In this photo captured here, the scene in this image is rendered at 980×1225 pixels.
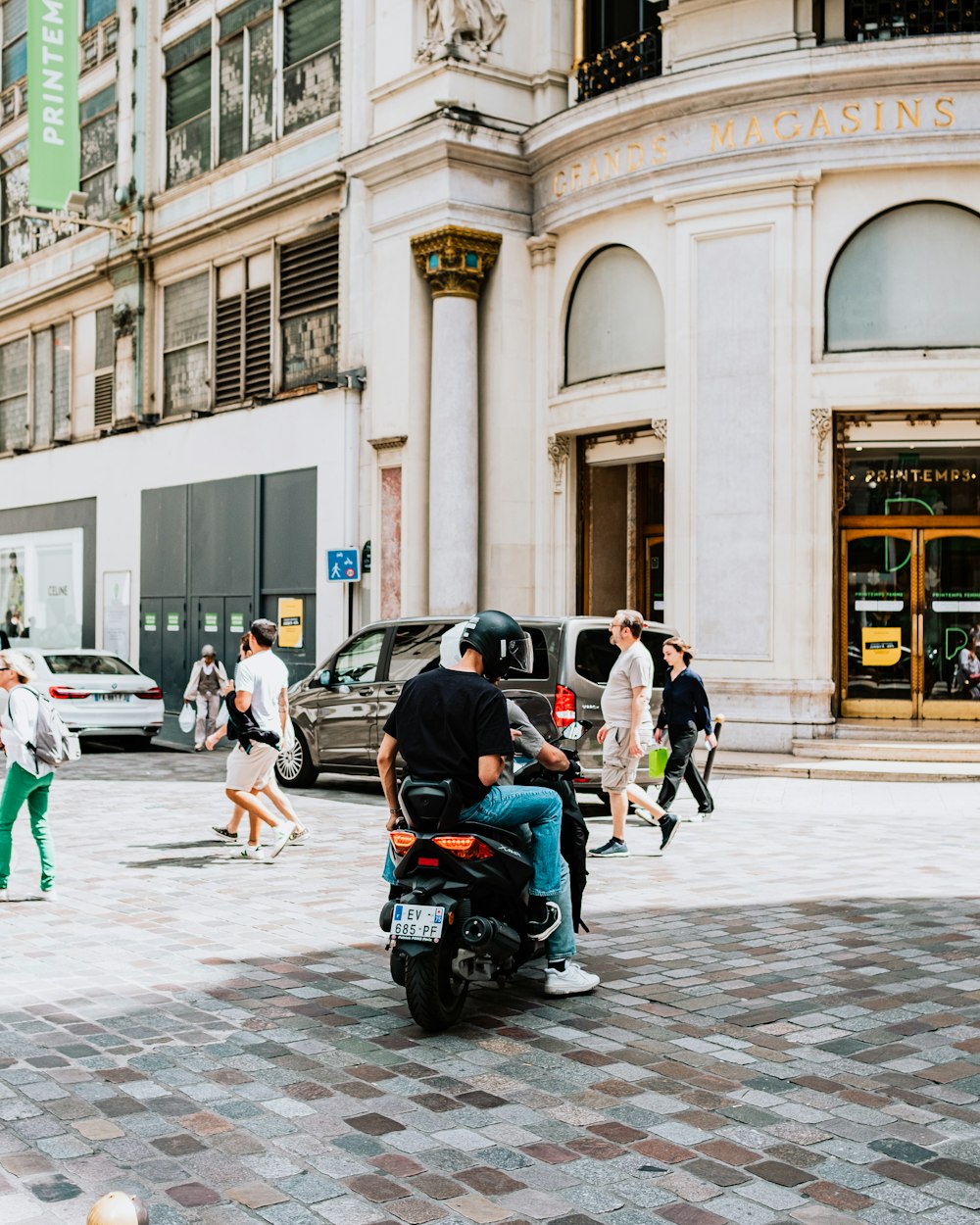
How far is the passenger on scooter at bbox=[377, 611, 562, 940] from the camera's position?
6.27m

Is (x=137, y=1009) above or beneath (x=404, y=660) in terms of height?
beneath

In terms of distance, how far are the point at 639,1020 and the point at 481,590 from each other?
15659mm

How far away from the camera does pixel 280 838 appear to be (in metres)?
10.8

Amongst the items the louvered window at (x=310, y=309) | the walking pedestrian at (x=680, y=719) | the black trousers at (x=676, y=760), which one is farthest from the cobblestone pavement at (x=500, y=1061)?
the louvered window at (x=310, y=309)

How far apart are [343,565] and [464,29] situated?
790 centimetres

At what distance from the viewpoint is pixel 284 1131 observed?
Result: 4.87 metres

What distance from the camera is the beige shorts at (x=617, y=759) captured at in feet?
36.5

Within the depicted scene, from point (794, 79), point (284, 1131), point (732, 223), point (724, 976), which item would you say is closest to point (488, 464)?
point (732, 223)

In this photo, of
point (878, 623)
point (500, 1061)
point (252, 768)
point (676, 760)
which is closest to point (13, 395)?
point (878, 623)

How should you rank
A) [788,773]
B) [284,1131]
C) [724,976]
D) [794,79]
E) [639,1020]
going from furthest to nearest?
[794,79] → [788,773] → [724,976] → [639,1020] → [284,1131]

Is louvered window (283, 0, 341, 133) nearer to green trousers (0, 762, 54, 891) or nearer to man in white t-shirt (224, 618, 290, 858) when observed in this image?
man in white t-shirt (224, 618, 290, 858)

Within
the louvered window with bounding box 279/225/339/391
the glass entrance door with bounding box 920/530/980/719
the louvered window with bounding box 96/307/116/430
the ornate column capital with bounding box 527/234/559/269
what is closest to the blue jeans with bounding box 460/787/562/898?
the glass entrance door with bounding box 920/530/980/719

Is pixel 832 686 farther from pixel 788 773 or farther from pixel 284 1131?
pixel 284 1131

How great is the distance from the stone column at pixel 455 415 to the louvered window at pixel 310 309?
2.65 m
